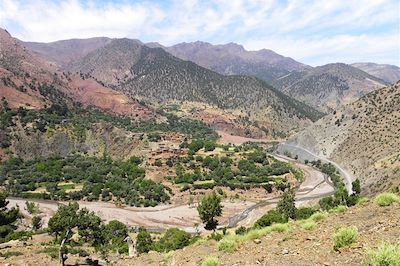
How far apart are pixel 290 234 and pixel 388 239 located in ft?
17.7

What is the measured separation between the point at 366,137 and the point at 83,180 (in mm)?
96261

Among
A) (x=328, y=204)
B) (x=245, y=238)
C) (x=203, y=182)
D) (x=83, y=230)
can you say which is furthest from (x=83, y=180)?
(x=245, y=238)

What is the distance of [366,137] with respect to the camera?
146375 mm

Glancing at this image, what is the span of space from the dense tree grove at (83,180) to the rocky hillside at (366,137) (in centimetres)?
5968

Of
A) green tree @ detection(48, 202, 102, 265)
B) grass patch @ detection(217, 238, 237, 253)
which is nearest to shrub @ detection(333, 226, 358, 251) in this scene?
grass patch @ detection(217, 238, 237, 253)

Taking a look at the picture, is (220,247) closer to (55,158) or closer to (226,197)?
(226,197)

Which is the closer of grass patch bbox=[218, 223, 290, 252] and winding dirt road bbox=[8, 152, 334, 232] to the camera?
grass patch bbox=[218, 223, 290, 252]

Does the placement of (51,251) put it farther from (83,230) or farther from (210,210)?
(210,210)

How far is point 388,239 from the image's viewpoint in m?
13.1

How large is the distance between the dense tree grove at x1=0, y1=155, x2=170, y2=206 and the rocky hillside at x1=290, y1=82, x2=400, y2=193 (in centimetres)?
5968

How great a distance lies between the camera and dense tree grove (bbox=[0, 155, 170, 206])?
12012 cm

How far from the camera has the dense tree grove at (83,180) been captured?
12012cm

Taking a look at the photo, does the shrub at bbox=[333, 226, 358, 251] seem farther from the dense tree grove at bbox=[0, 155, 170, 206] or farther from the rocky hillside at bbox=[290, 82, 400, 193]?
the dense tree grove at bbox=[0, 155, 170, 206]

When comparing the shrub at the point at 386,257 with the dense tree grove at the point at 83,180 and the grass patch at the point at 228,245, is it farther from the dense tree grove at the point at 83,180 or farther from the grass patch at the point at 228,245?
the dense tree grove at the point at 83,180
